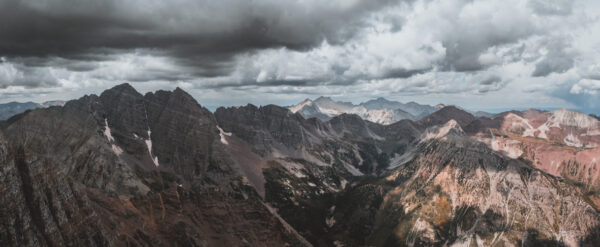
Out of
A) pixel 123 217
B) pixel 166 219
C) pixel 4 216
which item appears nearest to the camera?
pixel 4 216

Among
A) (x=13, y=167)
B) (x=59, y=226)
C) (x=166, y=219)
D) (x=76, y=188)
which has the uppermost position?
(x=13, y=167)

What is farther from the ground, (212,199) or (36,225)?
(36,225)

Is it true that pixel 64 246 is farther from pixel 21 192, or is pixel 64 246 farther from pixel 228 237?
pixel 228 237

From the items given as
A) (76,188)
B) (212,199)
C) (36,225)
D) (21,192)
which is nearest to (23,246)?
(36,225)

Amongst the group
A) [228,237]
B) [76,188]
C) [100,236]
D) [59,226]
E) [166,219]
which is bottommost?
[228,237]

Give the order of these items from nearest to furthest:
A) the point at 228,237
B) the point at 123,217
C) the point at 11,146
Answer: the point at 11,146
the point at 123,217
the point at 228,237

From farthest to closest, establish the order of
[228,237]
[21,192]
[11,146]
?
[228,237] → [11,146] → [21,192]

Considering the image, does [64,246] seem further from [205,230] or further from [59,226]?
[205,230]

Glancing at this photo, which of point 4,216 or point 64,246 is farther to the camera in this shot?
point 64,246

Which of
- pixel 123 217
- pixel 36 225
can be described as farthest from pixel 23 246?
pixel 123 217
